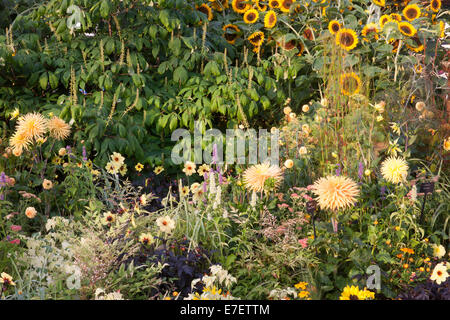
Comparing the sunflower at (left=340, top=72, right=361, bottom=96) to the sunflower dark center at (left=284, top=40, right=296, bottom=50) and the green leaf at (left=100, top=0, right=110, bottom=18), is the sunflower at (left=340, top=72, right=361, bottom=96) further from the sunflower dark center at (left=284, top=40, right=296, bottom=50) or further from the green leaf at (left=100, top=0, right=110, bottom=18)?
the green leaf at (left=100, top=0, right=110, bottom=18)

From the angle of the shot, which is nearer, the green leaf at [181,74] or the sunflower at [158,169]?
the sunflower at [158,169]

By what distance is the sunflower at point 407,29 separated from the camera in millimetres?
4656

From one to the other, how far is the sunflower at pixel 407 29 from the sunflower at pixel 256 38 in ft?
4.06

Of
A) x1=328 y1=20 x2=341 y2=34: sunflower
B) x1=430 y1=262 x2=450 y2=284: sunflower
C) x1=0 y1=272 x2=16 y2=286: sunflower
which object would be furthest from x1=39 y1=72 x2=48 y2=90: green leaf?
x1=430 y1=262 x2=450 y2=284: sunflower

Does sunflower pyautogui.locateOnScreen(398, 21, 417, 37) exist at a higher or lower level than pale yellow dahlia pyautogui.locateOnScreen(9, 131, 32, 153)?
higher

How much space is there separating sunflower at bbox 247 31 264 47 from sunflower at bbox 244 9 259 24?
123 mm

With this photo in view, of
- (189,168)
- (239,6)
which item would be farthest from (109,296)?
(239,6)

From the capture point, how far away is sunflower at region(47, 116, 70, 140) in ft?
11.5

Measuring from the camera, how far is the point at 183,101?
4180 mm

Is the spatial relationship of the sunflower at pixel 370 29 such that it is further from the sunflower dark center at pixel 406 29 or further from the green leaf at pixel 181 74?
the green leaf at pixel 181 74

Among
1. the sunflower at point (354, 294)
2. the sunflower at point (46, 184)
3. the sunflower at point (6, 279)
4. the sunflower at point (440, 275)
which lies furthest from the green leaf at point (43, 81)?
the sunflower at point (440, 275)

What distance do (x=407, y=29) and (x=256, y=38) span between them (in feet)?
4.48
